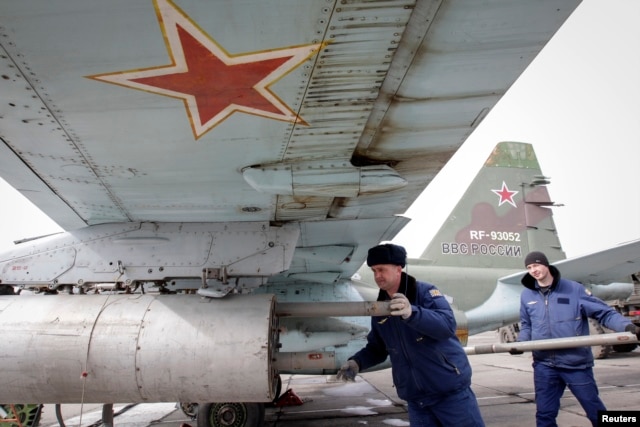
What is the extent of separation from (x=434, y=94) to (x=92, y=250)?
3.56 metres

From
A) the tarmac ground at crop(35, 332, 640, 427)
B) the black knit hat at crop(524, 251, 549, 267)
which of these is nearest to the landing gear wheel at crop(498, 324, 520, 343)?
the tarmac ground at crop(35, 332, 640, 427)

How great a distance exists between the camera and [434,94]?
2.30 meters

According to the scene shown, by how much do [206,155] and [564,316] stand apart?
11.5 ft

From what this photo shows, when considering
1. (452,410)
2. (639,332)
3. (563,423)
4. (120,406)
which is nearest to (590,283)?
(563,423)

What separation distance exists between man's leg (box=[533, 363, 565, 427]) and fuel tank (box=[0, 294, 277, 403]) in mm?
2421

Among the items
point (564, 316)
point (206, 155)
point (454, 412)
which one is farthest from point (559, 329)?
point (206, 155)

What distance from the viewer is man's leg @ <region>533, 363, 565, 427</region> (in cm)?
355

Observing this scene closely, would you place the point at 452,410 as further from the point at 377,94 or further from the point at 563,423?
the point at 563,423

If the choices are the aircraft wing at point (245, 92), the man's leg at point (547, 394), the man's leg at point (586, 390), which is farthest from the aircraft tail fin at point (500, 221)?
the aircraft wing at point (245, 92)

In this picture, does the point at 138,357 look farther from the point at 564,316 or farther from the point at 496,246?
the point at 496,246

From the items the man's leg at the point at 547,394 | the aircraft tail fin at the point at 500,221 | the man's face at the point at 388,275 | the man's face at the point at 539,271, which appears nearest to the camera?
the man's face at the point at 388,275

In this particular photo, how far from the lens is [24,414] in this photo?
4.70 meters

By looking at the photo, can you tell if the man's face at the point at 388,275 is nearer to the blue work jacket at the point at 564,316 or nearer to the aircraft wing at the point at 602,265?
the blue work jacket at the point at 564,316

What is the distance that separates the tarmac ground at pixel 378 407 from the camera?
5.57m
